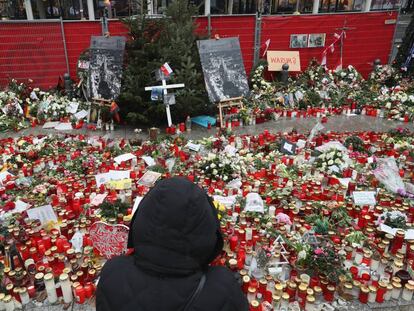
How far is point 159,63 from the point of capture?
7047mm

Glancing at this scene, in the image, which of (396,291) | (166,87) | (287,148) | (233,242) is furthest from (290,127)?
(396,291)

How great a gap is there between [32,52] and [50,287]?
7086mm

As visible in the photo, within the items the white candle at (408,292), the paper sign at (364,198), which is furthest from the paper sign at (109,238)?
the paper sign at (364,198)

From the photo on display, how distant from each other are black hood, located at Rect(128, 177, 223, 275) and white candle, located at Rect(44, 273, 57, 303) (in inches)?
77.8

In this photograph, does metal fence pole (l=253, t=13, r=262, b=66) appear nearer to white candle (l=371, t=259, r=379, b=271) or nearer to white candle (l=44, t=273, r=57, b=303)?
white candle (l=371, t=259, r=379, b=271)

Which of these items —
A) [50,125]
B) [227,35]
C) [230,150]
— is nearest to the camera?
[230,150]

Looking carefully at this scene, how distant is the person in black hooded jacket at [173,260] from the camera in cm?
145

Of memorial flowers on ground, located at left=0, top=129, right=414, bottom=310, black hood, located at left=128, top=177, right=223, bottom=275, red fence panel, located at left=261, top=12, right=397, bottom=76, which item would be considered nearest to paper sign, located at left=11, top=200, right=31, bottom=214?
memorial flowers on ground, located at left=0, top=129, right=414, bottom=310

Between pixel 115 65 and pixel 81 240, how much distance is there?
15.4 feet

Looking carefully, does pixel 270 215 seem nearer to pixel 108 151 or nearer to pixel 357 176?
pixel 357 176

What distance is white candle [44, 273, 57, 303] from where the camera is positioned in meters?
3.07

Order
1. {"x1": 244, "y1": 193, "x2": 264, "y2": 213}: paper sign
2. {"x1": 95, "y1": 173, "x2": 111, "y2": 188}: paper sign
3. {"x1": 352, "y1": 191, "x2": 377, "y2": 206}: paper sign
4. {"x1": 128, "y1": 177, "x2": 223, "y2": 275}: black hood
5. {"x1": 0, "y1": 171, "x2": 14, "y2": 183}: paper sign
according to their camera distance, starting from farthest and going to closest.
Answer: {"x1": 0, "y1": 171, "x2": 14, "y2": 183}: paper sign < {"x1": 95, "y1": 173, "x2": 111, "y2": 188}: paper sign < {"x1": 352, "y1": 191, "x2": 377, "y2": 206}: paper sign < {"x1": 244, "y1": 193, "x2": 264, "y2": 213}: paper sign < {"x1": 128, "y1": 177, "x2": 223, "y2": 275}: black hood

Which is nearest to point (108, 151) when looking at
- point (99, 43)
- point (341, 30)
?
point (99, 43)

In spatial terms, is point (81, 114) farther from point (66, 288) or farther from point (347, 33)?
point (347, 33)
